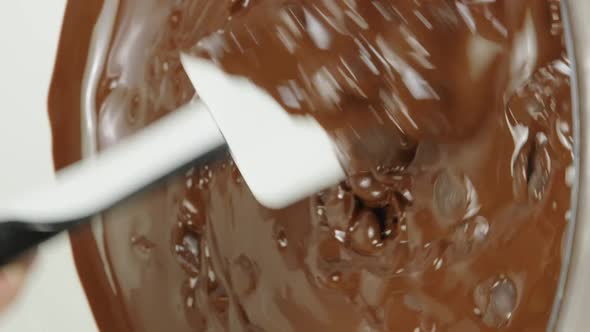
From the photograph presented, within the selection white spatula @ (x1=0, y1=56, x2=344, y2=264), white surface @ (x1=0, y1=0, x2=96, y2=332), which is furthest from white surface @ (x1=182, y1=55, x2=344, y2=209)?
white surface @ (x1=0, y1=0, x2=96, y2=332)

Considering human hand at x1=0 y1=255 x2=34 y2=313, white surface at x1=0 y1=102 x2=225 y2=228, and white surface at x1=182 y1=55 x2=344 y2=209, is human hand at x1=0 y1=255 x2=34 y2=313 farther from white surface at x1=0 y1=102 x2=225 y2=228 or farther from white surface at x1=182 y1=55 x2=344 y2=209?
white surface at x1=182 y1=55 x2=344 y2=209

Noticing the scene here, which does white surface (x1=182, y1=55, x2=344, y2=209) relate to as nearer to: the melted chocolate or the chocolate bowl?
the melted chocolate

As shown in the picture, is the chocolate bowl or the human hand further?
the chocolate bowl

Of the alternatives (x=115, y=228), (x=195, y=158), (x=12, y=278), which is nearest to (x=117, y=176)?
(x=195, y=158)

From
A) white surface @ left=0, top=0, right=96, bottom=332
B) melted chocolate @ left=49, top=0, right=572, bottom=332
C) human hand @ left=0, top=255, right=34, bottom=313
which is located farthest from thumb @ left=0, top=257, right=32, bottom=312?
white surface @ left=0, top=0, right=96, bottom=332

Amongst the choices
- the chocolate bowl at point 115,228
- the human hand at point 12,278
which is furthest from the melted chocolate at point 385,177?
Result: the human hand at point 12,278

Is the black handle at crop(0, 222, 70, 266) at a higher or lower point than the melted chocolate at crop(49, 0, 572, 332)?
higher

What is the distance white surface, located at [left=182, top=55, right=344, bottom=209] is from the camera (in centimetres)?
56

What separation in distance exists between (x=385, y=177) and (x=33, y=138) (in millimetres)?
551

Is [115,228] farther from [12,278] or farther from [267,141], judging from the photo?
[267,141]

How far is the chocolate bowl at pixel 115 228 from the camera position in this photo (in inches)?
37.2

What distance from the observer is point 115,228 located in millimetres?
1004

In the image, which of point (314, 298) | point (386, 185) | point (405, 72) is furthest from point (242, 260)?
point (405, 72)

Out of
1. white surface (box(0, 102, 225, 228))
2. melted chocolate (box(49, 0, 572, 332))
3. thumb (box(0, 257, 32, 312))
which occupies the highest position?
white surface (box(0, 102, 225, 228))
